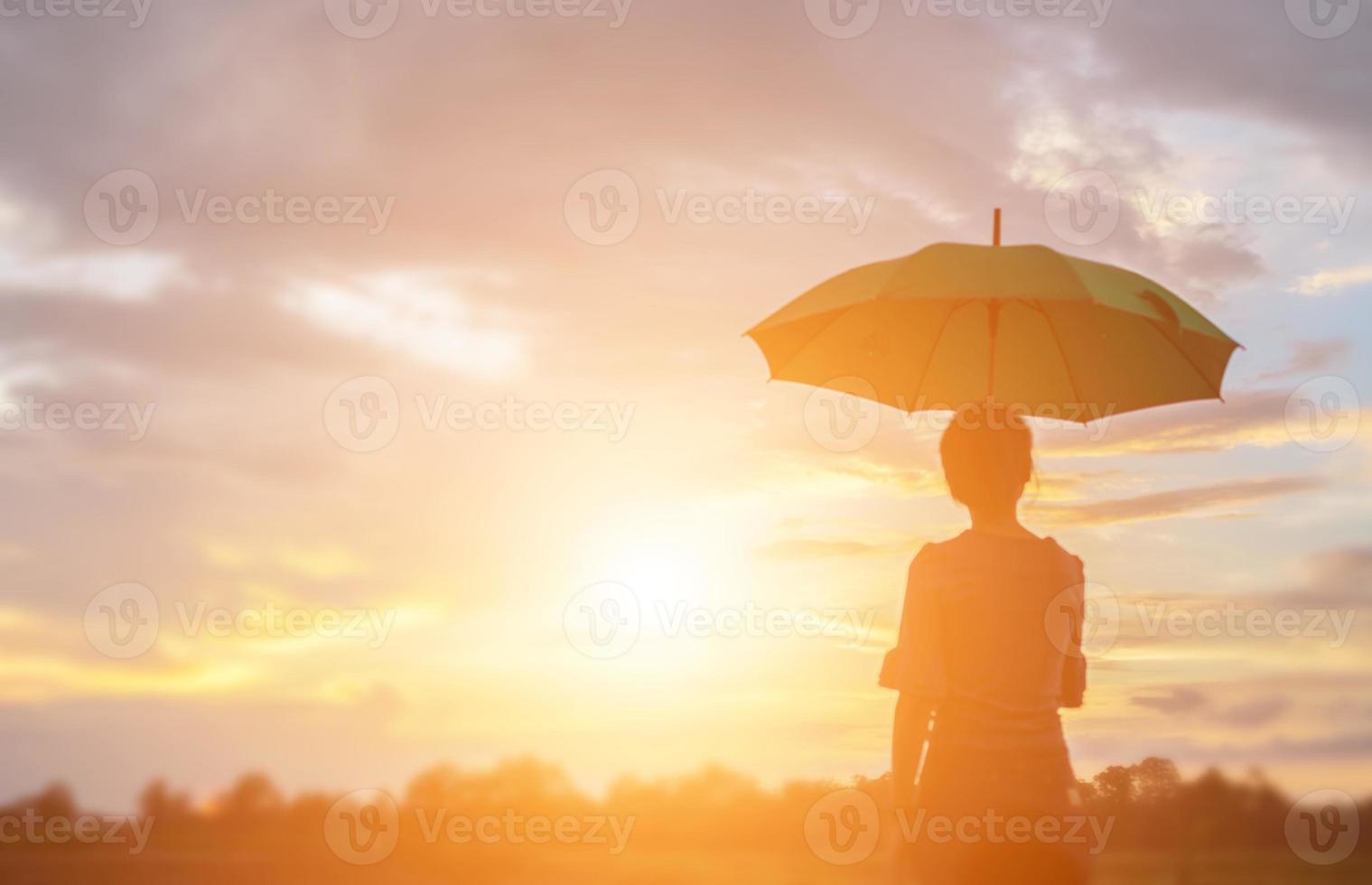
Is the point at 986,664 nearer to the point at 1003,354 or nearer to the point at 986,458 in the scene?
the point at 986,458

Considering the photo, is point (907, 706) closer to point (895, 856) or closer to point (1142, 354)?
point (895, 856)

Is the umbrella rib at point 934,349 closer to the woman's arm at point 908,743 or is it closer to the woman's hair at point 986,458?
the woman's hair at point 986,458

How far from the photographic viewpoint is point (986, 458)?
4723 mm

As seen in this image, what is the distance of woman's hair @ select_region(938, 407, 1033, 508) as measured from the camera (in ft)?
15.5

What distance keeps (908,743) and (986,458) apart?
1169 millimetres

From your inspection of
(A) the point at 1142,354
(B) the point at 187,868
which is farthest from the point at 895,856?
(B) the point at 187,868

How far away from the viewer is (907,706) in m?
4.65

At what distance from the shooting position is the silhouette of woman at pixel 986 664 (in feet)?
14.8

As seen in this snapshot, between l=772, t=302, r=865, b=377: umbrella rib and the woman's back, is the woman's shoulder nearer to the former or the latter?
the woman's back

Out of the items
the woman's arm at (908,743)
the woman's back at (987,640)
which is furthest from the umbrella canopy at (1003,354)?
the woman's arm at (908,743)

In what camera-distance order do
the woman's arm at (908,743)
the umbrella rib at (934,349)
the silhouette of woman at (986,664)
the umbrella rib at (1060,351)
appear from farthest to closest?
the umbrella rib at (934,349) → the umbrella rib at (1060,351) → the woman's arm at (908,743) → the silhouette of woman at (986,664)

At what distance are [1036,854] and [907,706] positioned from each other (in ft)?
2.45

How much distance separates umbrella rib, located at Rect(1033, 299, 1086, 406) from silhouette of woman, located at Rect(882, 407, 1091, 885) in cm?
278

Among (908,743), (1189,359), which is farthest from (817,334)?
(908,743)
